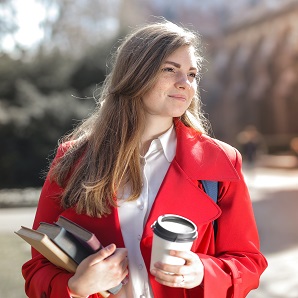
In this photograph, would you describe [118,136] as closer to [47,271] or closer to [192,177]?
[192,177]

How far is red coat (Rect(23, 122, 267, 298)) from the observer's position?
7.30 feet

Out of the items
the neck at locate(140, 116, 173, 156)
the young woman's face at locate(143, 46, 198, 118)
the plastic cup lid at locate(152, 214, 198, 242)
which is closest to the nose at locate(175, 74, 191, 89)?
the young woman's face at locate(143, 46, 198, 118)

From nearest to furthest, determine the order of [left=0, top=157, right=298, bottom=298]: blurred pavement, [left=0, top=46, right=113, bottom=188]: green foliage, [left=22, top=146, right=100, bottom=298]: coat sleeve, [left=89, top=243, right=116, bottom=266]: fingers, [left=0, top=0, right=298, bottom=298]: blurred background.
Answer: [left=89, top=243, right=116, bottom=266]: fingers, [left=22, top=146, right=100, bottom=298]: coat sleeve, [left=0, top=157, right=298, bottom=298]: blurred pavement, [left=0, top=0, right=298, bottom=298]: blurred background, [left=0, top=46, right=113, bottom=188]: green foliage

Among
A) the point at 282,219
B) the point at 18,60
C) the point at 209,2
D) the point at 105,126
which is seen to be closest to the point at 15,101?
the point at 18,60

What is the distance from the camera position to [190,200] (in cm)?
234

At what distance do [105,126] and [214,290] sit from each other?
2.72 ft

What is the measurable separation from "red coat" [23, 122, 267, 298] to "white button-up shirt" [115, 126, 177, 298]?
0.15ft

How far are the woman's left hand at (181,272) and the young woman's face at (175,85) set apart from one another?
646mm

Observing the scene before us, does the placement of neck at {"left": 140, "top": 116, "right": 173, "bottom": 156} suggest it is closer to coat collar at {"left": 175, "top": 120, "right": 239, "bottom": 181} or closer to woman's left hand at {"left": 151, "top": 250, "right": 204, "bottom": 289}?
coat collar at {"left": 175, "top": 120, "right": 239, "bottom": 181}

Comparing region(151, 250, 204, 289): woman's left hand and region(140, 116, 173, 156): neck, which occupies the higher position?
region(140, 116, 173, 156): neck

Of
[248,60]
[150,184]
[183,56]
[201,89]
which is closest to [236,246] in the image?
[150,184]

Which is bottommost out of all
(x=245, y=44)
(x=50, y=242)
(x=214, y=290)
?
(x=245, y=44)

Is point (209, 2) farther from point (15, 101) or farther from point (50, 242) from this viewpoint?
point (50, 242)

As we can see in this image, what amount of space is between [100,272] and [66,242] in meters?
0.16
